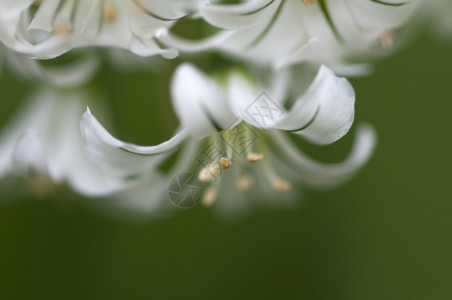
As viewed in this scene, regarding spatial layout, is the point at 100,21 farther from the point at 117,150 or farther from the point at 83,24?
the point at 117,150

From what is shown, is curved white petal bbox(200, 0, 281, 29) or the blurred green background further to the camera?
the blurred green background

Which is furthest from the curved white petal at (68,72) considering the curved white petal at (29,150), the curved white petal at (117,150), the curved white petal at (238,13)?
the curved white petal at (238,13)

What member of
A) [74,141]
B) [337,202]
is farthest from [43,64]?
[337,202]

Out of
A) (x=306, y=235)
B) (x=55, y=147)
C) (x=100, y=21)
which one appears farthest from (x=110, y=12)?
(x=306, y=235)

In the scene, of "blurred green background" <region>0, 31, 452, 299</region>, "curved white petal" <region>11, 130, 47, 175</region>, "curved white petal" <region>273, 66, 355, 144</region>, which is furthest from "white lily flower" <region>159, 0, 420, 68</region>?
"blurred green background" <region>0, 31, 452, 299</region>

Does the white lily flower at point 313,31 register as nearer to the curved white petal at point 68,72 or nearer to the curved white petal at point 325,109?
the curved white petal at point 325,109

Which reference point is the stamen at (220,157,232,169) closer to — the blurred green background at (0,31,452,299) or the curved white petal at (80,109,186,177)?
the curved white petal at (80,109,186,177)
